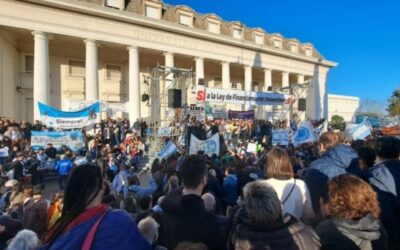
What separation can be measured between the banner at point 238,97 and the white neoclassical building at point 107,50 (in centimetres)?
555

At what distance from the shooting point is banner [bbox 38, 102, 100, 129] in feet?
50.7

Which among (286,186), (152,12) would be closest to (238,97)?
(152,12)

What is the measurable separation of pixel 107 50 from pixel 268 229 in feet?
95.3

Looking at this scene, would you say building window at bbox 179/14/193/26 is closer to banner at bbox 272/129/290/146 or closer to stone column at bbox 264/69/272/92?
stone column at bbox 264/69/272/92

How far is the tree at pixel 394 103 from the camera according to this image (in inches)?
1788

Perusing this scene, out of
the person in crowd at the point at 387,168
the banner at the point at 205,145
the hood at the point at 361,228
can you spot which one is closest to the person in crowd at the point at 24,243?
the hood at the point at 361,228

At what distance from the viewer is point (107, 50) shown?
2933 centimetres

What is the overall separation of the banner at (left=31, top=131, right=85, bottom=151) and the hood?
45.3 feet

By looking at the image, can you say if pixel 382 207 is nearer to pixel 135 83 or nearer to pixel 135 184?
pixel 135 184

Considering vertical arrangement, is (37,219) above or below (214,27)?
below

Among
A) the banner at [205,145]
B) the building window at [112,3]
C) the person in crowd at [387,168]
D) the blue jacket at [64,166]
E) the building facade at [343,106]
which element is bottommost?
the blue jacket at [64,166]

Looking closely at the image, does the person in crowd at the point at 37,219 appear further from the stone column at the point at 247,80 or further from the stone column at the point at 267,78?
the stone column at the point at 267,78

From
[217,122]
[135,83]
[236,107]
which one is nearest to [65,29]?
[135,83]

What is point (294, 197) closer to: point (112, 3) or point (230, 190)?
point (230, 190)
